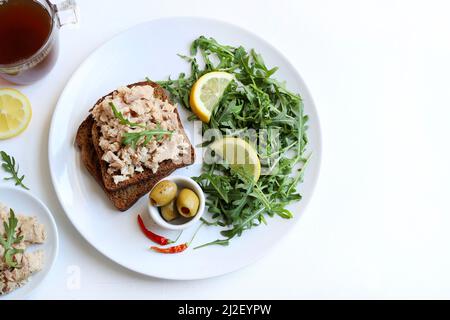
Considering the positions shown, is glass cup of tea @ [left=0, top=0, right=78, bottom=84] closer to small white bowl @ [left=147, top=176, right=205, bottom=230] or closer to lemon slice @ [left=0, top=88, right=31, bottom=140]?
lemon slice @ [left=0, top=88, right=31, bottom=140]

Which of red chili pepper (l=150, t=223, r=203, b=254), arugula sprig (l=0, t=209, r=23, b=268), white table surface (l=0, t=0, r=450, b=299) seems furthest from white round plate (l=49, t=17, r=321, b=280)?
arugula sprig (l=0, t=209, r=23, b=268)

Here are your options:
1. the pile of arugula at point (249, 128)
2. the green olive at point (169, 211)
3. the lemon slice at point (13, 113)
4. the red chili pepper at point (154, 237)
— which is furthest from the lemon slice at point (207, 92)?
the lemon slice at point (13, 113)

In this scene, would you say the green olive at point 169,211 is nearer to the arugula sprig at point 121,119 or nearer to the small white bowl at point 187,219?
the small white bowl at point 187,219

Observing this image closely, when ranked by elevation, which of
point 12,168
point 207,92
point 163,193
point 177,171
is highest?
point 207,92

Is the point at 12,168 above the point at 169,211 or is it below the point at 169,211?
above

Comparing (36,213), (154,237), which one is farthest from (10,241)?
(154,237)

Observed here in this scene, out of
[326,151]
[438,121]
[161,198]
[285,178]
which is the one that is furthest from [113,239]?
[438,121]

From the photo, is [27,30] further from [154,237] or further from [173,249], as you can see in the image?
[173,249]
